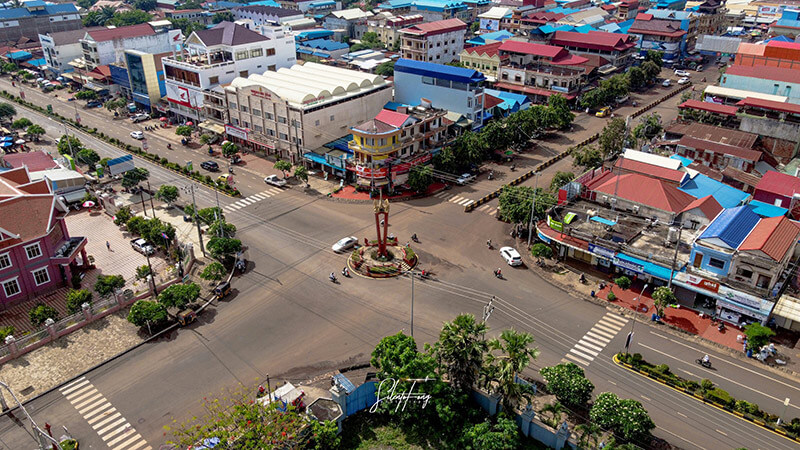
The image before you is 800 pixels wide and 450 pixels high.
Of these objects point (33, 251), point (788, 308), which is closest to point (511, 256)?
point (788, 308)

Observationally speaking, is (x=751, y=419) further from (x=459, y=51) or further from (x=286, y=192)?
(x=459, y=51)

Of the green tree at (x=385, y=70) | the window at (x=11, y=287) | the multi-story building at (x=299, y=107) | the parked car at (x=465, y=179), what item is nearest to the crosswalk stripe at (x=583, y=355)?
the parked car at (x=465, y=179)

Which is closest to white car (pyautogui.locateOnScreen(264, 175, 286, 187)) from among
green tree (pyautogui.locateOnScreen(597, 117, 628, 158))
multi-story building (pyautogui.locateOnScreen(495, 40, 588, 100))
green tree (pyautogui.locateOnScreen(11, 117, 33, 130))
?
green tree (pyautogui.locateOnScreen(597, 117, 628, 158))

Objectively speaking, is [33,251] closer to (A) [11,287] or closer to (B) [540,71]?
(A) [11,287]

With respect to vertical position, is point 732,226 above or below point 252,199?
above

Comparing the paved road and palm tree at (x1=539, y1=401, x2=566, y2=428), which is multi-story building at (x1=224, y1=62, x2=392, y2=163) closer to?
the paved road

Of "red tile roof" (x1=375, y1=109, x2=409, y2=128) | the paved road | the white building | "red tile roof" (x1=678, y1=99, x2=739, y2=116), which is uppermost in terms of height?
the white building

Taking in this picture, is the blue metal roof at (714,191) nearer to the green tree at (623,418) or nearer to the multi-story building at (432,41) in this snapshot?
the green tree at (623,418)

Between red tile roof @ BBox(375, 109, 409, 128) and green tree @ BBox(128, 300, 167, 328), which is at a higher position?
red tile roof @ BBox(375, 109, 409, 128)
